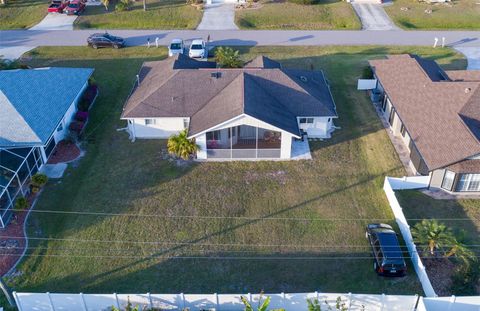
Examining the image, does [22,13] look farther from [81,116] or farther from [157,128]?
[157,128]

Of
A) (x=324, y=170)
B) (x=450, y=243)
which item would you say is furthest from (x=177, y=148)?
(x=450, y=243)

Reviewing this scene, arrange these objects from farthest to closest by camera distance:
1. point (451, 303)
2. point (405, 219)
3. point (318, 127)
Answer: point (318, 127), point (405, 219), point (451, 303)

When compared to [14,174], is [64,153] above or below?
below

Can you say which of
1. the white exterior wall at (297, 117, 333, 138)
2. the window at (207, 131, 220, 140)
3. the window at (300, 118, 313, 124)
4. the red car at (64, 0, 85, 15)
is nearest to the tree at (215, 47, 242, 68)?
the window at (300, 118, 313, 124)

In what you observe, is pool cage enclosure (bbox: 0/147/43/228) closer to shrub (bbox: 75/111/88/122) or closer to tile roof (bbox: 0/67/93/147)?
tile roof (bbox: 0/67/93/147)

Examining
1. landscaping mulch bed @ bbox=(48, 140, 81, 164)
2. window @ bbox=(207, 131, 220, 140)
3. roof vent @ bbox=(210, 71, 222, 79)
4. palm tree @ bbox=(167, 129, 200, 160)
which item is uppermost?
roof vent @ bbox=(210, 71, 222, 79)

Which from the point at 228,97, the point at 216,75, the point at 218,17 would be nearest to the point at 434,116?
the point at 228,97

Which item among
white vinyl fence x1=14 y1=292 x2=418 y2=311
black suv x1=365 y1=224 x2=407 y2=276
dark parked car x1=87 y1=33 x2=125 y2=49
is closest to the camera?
white vinyl fence x1=14 y1=292 x2=418 y2=311
